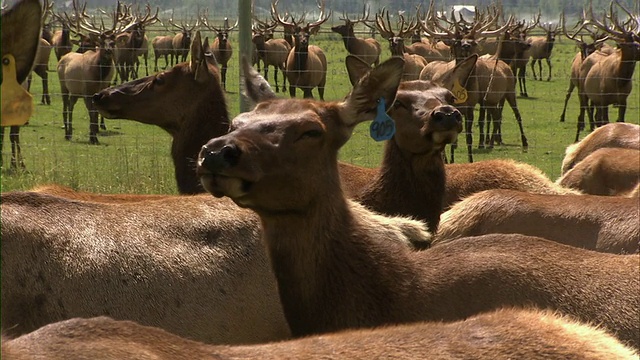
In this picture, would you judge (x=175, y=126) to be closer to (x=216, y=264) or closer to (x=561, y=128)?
(x=216, y=264)

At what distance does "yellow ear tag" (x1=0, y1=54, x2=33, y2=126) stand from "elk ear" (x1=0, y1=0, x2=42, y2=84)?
43 mm

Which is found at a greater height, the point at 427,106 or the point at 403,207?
the point at 427,106

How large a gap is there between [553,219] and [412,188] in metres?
0.96

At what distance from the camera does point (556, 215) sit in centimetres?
669

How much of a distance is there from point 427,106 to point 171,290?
215 centimetres

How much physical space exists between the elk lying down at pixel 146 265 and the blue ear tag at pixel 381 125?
0.39 metres

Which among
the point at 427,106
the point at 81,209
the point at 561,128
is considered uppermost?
the point at 427,106

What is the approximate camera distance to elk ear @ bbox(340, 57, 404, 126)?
4949 mm

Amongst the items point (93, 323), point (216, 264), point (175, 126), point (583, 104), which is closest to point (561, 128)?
point (583, 104)

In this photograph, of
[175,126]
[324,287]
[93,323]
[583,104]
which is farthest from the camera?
[583,104]

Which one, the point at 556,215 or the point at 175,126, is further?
the point at 175,126

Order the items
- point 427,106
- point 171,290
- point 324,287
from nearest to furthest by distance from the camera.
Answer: point 324,287 → point 171,290 → point 427,106

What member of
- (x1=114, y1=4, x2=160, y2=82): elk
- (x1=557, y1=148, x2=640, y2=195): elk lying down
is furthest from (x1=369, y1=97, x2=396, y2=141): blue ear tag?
(x1=114, y1=4, x2=160, y2=82): elk

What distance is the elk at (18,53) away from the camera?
221cm
